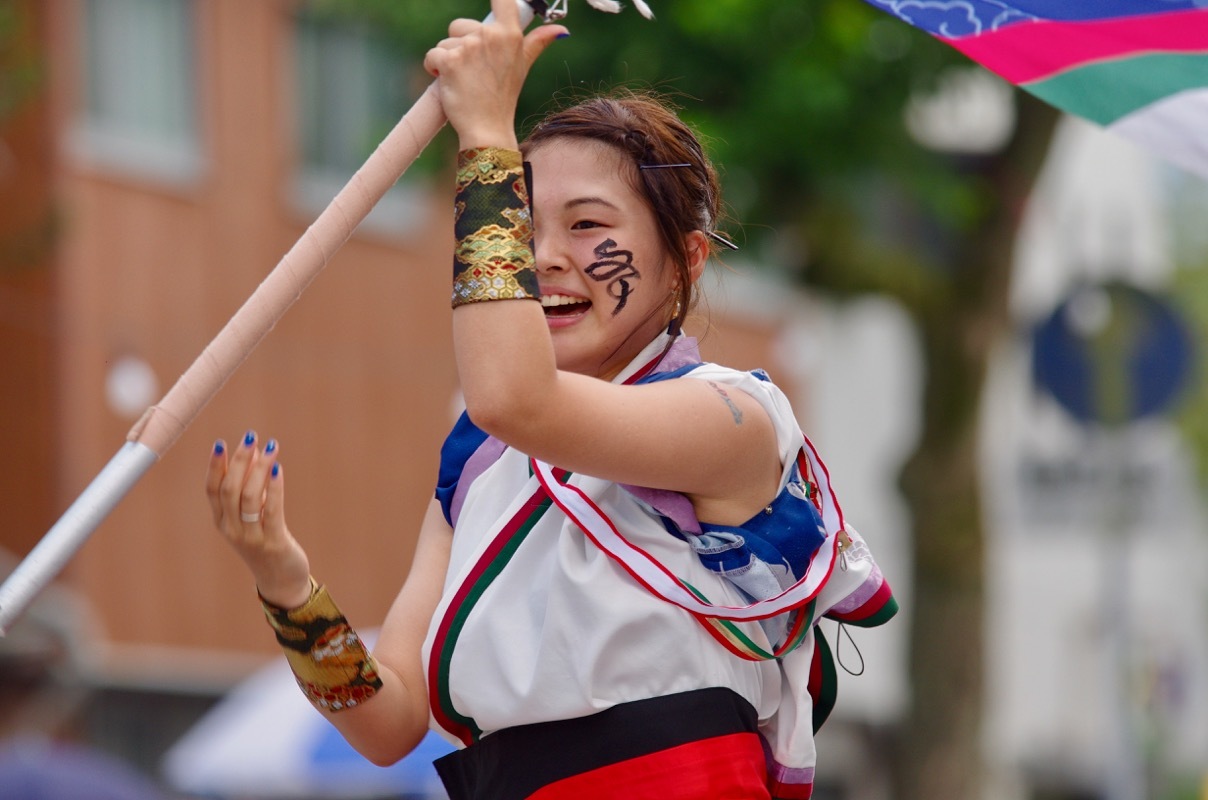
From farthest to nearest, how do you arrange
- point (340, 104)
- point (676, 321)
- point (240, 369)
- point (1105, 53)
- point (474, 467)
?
point (340, 104) → point (240, 369) → point (1105, 53) → point (474, 467) → point (676, 321)

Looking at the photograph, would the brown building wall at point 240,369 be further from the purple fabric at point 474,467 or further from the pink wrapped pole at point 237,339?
the pink wrapped pole at point 237,339

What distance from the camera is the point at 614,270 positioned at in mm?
2260

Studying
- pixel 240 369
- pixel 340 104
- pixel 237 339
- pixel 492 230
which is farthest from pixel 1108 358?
pixel 340 104

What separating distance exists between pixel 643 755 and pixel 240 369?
36.0 ft

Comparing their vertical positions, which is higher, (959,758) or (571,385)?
(571,385)

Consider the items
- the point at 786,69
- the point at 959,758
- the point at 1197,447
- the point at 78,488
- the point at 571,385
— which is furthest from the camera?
the point at 1197,447

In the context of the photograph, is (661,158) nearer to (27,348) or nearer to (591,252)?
(591,252)

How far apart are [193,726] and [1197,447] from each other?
22232 millimetres

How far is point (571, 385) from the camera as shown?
2.04m

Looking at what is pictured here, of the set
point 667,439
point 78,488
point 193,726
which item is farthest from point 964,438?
point 667,439

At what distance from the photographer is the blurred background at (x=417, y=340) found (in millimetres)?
7320

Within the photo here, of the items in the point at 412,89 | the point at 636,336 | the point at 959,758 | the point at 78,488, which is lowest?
the point at 959,758

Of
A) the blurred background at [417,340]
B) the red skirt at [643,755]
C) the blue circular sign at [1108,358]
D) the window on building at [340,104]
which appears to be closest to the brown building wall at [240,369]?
the blurred background at [417,340]

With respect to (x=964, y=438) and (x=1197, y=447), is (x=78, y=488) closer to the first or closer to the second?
(x=964, y=438)
